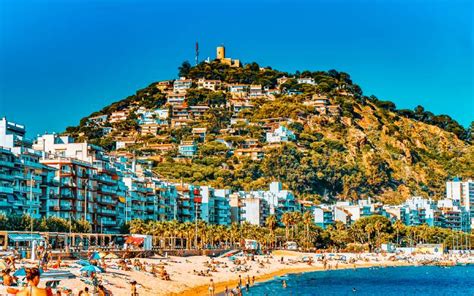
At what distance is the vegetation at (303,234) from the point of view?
107819mm

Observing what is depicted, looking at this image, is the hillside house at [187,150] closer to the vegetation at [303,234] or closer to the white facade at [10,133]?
the vegetation at [303,234]

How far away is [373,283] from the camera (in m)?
88.1

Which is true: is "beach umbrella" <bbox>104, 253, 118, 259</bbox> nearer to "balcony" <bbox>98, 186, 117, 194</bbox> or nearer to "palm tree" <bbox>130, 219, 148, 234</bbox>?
"palm tree" <bbox>130, 219, 148, 234</bbox>

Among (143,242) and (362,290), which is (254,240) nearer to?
(143,242)

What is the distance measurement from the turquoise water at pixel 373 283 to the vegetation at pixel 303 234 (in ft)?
64.2

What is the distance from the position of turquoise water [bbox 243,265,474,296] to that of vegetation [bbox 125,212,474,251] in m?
19.6

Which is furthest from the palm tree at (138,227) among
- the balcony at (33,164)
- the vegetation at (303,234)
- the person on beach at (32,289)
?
the person on beach at (32,289)

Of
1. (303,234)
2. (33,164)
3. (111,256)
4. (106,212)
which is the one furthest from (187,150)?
(111,256)

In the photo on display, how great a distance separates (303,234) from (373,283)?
5169 centimetres

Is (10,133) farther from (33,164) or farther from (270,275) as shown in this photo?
(270,275)

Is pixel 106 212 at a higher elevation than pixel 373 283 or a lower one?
higher

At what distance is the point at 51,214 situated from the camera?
92688 mm

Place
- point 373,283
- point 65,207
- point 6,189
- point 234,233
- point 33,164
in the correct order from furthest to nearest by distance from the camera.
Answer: point 234,233
point 65,207
point 33,164
point 373,283
point 6,189

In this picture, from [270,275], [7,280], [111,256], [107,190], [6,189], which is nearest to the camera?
[7,280]
